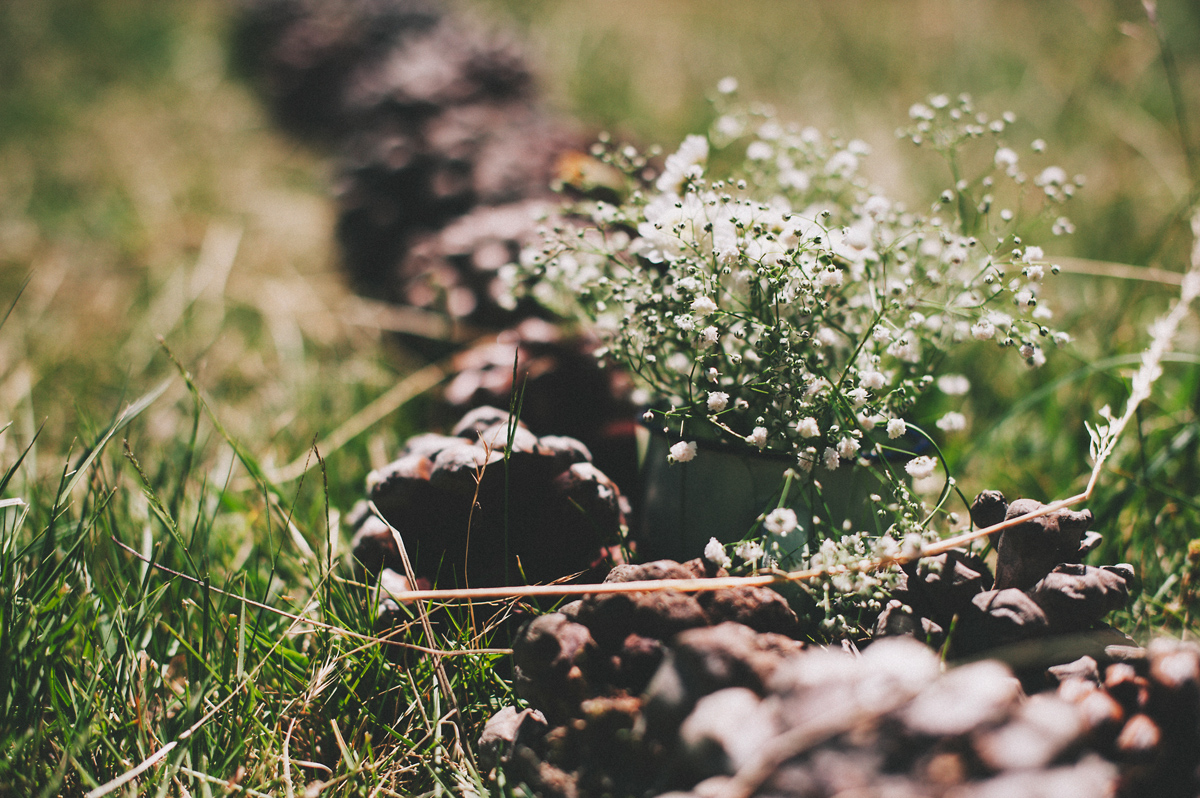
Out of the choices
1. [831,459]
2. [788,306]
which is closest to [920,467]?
[831,459]

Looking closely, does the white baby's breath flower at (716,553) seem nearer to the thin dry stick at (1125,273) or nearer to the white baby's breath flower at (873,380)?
the white baby's breath flower at (873,380)

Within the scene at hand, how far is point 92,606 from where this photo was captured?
24.8 inches

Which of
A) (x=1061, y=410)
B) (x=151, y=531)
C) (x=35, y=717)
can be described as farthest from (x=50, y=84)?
(x=1061, y=410)

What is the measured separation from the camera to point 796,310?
0.62m

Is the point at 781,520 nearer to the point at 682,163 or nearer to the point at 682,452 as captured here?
the point at 682,452

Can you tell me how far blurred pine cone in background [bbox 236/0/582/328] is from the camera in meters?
1.15

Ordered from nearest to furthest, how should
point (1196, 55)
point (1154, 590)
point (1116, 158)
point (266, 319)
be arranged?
point (1154, 590) < point (266, 319) < point (1116, 158) < point (1196, 55)

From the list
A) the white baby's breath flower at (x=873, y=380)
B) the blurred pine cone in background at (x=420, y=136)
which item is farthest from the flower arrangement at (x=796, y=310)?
the blurred pine cone in background at (x=420, y=136)

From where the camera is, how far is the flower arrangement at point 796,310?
0.56m

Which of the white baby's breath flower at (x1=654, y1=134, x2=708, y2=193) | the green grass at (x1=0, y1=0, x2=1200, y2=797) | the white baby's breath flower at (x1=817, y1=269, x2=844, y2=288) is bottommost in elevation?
the green grass at (x1=0, y1=0, x2=1200, y2=797)

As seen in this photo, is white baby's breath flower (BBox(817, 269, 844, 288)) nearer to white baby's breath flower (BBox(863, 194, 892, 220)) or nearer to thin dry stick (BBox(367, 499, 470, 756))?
white baby's breath flower (BBox(863, 194, 892, 220))

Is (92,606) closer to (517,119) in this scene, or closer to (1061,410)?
(1061,410)

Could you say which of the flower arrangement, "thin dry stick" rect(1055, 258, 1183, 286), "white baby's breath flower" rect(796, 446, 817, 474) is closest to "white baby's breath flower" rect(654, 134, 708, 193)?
the flower arrangement

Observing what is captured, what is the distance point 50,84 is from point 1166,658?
3.36m
